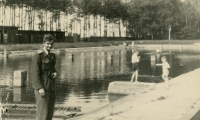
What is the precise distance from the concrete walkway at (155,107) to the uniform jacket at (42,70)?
2.57m

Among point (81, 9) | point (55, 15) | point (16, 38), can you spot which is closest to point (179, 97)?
point (16, 38)

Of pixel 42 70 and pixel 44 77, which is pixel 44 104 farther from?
pixel 42 70

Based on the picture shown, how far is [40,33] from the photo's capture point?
219 feet

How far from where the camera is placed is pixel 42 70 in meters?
5.55

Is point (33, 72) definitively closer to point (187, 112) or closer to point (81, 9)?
point (187, 112)

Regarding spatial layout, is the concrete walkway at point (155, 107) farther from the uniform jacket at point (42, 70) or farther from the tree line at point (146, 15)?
the tree line at point (146, 15)

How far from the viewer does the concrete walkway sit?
7801 millimetres

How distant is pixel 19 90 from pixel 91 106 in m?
4.92

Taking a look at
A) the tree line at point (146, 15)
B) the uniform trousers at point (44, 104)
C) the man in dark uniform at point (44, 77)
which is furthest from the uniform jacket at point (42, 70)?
the tree line at point (146, 15)

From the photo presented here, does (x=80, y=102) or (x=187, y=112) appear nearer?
(x=187, y=112)

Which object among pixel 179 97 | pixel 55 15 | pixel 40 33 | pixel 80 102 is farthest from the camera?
pixel 55 15

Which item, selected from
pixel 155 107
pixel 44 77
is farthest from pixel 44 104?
pixel 155 107

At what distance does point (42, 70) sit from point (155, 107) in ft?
14.2

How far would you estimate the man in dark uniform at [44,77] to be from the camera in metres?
5.44
